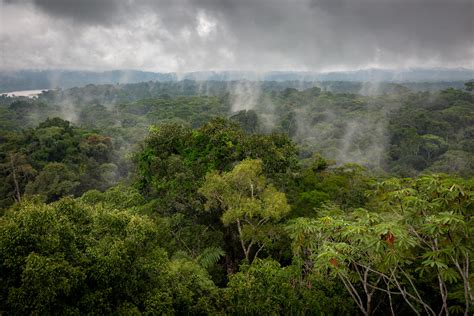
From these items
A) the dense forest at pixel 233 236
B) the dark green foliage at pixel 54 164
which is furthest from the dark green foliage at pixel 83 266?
the dark green foliage at pixel 54 164

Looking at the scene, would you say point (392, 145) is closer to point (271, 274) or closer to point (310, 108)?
point (310, 108)

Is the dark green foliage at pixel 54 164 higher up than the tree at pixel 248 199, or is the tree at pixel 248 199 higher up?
the tree at pixel 248 199

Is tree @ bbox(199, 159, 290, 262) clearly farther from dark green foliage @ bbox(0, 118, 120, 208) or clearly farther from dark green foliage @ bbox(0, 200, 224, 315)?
dark green foliage @ bbox(0, 118, 120, 208)

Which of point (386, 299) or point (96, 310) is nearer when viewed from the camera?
point (96, 310)

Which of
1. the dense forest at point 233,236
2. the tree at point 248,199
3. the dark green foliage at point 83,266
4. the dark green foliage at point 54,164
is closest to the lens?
the dark green foliage at point 83,266

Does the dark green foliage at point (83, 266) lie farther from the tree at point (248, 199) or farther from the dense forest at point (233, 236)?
the tree at point (248, 199)

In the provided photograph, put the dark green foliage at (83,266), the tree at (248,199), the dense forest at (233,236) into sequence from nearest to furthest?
the dark green foliage at (83,266)
the dense forest at (233,236)
the tree at (248,199)

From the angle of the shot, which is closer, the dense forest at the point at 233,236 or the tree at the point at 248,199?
the dense forest at the point at 233,236

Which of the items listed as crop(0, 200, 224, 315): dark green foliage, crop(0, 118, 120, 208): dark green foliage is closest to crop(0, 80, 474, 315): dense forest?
crop(0, 200, 224, 315): dark green foliage

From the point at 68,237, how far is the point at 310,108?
351ft

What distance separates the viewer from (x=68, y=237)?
22.8 feet

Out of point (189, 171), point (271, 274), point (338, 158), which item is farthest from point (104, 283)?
point (338, 158)

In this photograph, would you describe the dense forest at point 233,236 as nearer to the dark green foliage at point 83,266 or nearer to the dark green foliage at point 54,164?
the dark green foliage at point 83,266

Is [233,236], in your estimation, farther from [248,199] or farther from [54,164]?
[54,164]
